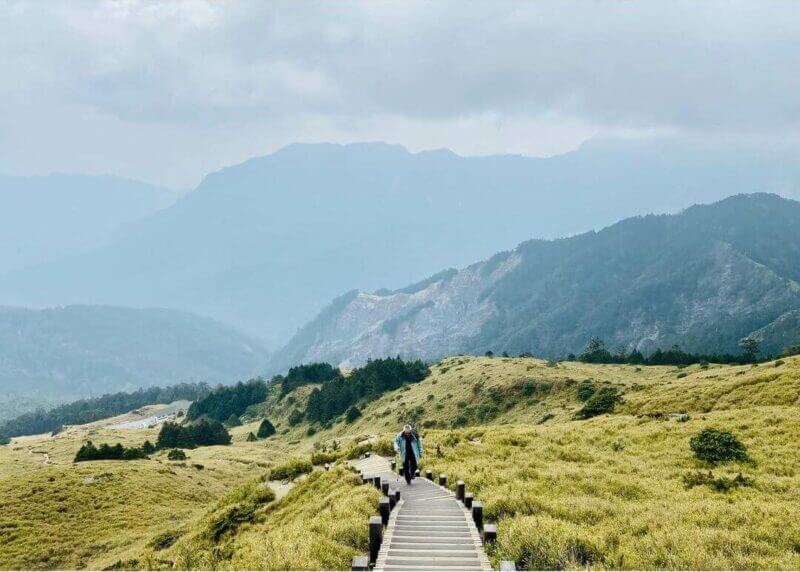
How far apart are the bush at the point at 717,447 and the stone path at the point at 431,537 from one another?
16702mm

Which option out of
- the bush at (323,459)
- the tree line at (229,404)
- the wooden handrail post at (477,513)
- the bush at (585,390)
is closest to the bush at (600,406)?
the bush at (585,390)

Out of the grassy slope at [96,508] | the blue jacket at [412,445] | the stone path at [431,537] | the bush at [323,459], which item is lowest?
the grassy slope at [96,508]

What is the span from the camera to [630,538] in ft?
55.5

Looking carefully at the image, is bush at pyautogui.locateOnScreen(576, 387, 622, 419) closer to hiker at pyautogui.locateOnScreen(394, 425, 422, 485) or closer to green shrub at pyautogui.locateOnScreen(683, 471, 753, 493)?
green shrub at pyautogui.locateOnScreen(683, 471, 753, 493)

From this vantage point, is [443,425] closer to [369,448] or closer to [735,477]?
[369,448]

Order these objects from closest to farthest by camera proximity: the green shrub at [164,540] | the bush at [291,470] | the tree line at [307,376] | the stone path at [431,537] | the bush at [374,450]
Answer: the stone path at [431,537], the green shrub at [164,540], the bush at [374,450], the bush at [291,470], the tree line at [307,376]

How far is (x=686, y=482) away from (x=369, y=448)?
2455 centimetres

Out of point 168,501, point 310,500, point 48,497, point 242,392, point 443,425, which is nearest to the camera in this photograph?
point 310,500

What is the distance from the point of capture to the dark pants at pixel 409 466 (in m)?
26.1

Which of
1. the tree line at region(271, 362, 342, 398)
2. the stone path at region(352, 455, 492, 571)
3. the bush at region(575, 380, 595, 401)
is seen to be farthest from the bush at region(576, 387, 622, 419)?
the tree line at region(271, 362, 342, 398)

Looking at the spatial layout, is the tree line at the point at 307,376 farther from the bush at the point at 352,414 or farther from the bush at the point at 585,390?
the bush at the point at 585,390

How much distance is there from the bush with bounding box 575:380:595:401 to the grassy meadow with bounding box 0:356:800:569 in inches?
44.5

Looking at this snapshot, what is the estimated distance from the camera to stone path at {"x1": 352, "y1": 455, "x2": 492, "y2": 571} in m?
15.3

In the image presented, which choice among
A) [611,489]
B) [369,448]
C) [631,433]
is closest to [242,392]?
[369,448]
